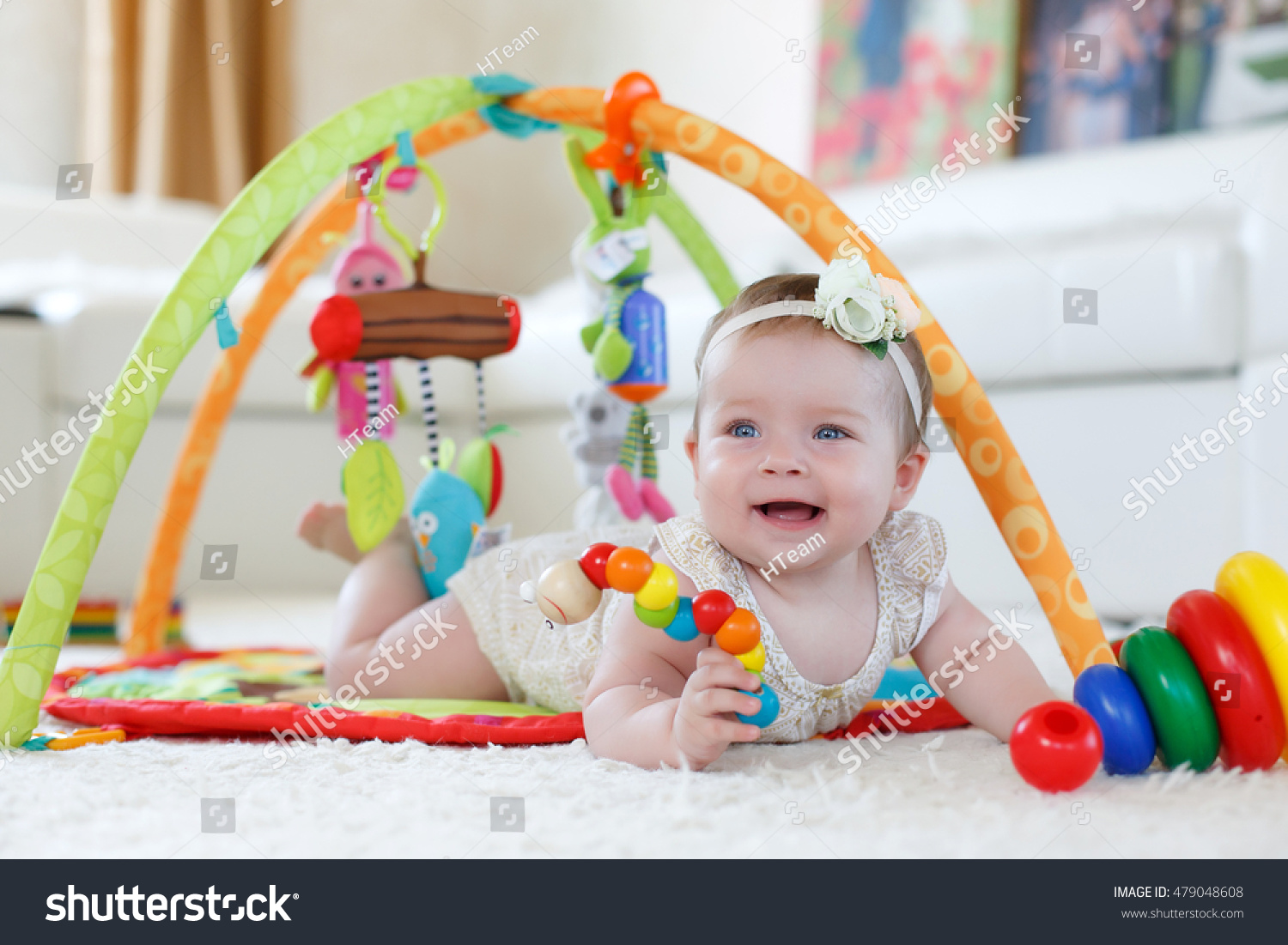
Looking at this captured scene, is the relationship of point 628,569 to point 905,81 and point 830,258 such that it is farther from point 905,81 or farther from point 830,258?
point 905,81

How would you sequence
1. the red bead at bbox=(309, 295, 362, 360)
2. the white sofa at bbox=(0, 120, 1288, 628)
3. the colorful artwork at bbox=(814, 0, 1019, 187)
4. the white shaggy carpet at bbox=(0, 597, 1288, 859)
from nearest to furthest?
1. the white shaggy carpet at bbox=(0, 597, 1288, 859)
2. the red bead at bbox=(309, 295, 362, 360)
3. the white sofa at bbox=(0, 120, 1288, 628)
4. the colorful artwork at bbox=(814, 0, 1019, 187)

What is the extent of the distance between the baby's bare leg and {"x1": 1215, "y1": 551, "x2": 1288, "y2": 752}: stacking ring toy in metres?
0.60

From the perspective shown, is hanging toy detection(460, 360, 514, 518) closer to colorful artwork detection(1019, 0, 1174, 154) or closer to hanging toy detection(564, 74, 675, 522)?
hanging toy detection(564, 74, 675, 522)

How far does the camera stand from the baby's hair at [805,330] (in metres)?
0.77

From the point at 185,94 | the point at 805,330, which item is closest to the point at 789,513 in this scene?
the point at 805,330

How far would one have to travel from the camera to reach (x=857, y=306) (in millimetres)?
750

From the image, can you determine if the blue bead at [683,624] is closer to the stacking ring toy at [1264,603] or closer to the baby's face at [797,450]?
the baby's face at [797,450]

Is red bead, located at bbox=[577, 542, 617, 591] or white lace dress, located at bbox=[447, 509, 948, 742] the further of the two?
white lace dress, located at bbox=[447, 509, 948, 742]

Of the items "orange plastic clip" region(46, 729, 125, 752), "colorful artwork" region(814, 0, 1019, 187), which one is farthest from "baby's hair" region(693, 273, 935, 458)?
"colorful artwork" region(814, 0, 1019, 187)

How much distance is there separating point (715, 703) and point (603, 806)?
0.09 metres

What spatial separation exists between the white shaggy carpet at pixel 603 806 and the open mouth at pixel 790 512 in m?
0.16

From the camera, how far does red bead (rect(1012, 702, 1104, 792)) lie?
0.64 metres

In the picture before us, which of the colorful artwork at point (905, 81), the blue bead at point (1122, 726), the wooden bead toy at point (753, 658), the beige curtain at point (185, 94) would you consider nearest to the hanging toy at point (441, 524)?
the wooden bead toy at point (753, 658)
